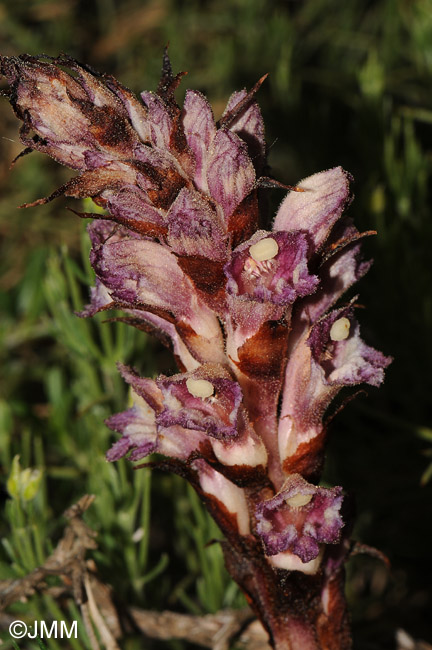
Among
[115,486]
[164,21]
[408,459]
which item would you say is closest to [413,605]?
[408,459]

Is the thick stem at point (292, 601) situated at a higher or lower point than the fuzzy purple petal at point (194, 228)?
lower

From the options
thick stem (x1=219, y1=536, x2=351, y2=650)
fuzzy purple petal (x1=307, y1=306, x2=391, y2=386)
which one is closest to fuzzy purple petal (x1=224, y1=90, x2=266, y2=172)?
fuzzy purple petal (x1=307, y1=306, x2=391, y2=386)

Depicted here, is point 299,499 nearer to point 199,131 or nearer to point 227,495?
point 227,495

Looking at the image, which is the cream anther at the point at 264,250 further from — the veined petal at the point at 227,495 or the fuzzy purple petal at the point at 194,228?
the veined petal at the point at 227,495

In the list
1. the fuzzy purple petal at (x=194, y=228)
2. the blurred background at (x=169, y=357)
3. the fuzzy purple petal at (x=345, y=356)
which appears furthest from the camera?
the blurred background at (x=169, y=357)

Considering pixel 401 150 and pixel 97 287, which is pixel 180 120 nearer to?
pixel 97 287

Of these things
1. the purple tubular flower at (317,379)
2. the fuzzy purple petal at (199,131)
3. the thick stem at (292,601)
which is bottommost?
the thick stem at (292,601)

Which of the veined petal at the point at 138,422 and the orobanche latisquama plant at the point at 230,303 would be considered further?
the veined petal at the point at 138,422

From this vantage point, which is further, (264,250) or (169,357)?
(169,357)

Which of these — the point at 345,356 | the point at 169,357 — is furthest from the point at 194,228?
the point at 169,357

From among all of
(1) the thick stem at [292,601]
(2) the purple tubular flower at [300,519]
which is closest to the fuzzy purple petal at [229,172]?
(2) the purple tubular flower at [300,519]
